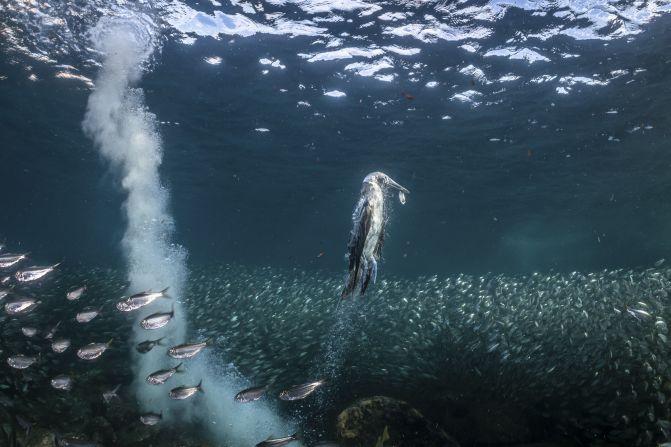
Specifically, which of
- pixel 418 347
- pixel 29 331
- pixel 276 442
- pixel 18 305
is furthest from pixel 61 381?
pixel 418 347

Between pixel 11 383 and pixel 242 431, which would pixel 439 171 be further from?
pixel 11 383

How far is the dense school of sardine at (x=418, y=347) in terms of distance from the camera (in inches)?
290

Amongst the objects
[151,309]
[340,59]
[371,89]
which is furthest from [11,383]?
[371,89]

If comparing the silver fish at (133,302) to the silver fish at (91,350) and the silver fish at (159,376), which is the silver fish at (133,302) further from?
the silver fish at (159,376)

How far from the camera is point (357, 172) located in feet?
97.2

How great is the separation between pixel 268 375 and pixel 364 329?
10.9 feet

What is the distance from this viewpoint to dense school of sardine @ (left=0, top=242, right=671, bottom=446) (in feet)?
24.2

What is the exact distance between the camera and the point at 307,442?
9172 millimetres

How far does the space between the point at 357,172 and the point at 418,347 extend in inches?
828

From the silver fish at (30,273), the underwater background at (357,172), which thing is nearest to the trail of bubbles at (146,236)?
the underwater background at (357,172)

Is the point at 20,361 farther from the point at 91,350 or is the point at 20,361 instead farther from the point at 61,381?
the point at 91,350

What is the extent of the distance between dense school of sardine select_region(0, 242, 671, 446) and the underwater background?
6cm

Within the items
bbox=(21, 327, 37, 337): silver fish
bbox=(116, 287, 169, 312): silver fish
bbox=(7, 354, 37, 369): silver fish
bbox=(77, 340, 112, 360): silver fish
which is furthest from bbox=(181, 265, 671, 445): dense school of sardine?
bbox=(7, 354, 37, 369): silver fish

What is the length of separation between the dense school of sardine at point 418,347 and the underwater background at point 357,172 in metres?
0.06
